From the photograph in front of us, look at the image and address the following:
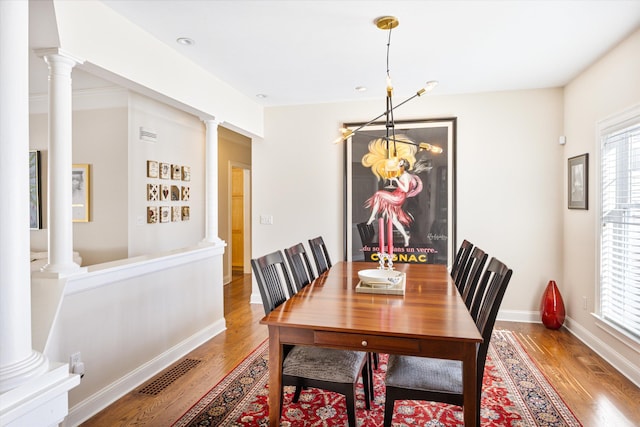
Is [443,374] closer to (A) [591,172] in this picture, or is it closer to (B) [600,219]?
(B) [600,219]

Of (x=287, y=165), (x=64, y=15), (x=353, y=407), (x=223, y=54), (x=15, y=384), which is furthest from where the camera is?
(x=287, y=165)

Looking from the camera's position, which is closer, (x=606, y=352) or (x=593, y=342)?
(x=606, y=352)

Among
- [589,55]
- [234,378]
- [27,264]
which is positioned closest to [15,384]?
[27,264]

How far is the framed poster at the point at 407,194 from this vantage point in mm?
4398

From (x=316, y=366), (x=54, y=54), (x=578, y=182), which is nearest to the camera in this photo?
(x=316, y=366)

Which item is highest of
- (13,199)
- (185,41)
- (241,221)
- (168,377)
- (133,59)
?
(185,41)

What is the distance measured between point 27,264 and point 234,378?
1.80 metres

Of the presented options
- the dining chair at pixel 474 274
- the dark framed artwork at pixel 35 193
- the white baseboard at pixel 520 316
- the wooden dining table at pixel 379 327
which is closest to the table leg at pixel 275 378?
the wooden dining table at pixel 379 327

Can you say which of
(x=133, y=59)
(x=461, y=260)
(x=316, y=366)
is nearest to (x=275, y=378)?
(x=316, y=366)

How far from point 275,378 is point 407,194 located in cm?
302

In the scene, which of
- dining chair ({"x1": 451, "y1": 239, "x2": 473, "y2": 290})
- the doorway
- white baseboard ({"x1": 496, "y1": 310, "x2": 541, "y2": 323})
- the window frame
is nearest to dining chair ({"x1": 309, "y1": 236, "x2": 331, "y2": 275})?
dining chair ({"x1": 451, "y1": 239, "x2": 473, "y2": 290})

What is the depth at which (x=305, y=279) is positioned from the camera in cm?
276

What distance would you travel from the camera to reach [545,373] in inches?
115

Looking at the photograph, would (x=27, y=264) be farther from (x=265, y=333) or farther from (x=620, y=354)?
(x=620, y=354)
